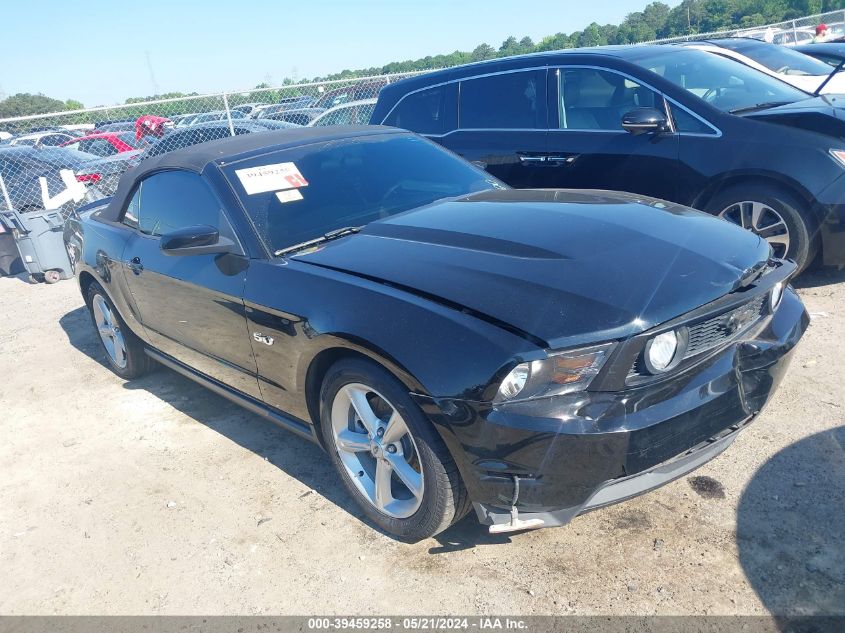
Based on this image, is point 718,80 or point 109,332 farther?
point 718,80

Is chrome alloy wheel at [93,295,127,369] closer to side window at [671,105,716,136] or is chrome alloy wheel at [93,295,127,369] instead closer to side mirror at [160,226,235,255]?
side mirror at [160,226,235,255]

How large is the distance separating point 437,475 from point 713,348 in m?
1.09

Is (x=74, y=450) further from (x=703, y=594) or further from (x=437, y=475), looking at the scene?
(x=703, y=594)

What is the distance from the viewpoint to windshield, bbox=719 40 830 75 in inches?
282

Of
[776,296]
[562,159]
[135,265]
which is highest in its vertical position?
[562,159]

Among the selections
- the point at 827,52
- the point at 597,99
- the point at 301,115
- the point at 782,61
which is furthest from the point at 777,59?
the point at 301,115

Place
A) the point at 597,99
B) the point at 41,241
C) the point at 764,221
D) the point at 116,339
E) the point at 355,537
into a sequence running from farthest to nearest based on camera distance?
the point at 41,241
the point at 597,99
the point at 116,339
the point at 764,221
the point at 355,537

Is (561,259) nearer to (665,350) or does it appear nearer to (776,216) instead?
(665,350)

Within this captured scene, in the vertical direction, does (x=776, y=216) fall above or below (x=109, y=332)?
above

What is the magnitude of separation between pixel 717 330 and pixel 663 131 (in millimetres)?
3009

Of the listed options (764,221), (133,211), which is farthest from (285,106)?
(764,221)

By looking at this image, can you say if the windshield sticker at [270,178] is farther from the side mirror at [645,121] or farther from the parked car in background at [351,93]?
the parked car in background at [351,93]

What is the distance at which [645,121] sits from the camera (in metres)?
4.91

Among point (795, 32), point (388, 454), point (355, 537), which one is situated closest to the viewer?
point (388, 454)
